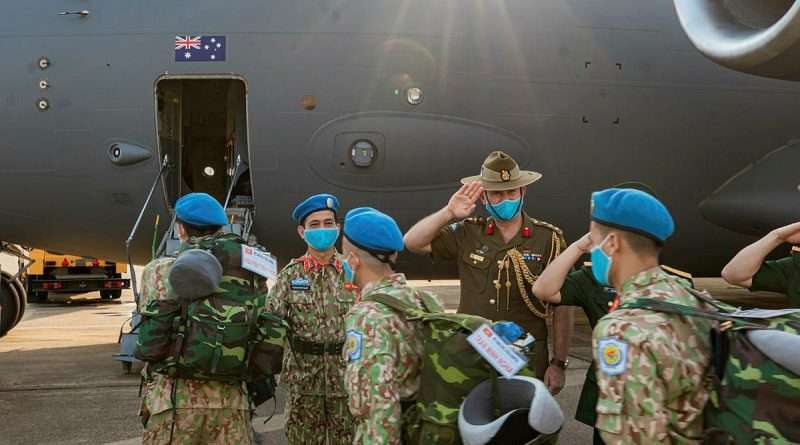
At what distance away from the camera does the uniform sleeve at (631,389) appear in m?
2.35

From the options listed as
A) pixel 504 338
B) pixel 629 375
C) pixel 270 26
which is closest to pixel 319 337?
pixel 504 338

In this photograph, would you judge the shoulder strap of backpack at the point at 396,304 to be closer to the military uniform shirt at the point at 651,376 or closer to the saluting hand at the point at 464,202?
the military uniform shirt at the point at 651,376

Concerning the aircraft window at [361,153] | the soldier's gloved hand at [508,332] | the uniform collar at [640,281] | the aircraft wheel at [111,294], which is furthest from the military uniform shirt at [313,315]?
the aircraft wheel at [111,294]

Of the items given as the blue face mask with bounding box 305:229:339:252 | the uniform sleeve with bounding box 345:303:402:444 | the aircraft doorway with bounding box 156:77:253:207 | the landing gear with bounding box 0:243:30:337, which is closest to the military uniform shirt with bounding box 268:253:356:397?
the blue face mask with bounding box 305:229:339:252

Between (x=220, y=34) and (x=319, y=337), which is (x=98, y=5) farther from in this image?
(x=319, y=337)

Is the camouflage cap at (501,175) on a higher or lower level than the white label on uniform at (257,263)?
higher

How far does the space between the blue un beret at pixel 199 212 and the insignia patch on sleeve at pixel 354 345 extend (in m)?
1.28

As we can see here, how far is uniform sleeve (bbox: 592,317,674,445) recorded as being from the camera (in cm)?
235

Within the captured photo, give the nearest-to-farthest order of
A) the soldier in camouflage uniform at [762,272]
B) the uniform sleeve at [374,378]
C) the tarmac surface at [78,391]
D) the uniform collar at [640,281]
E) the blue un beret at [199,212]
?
the uniform collar at [640,281]
the uniform sleeve at [374,378]
the blue un beret at [199,212]
the soldier in camouflage uniform at [762,272]
the tarmac surface at [78,391]

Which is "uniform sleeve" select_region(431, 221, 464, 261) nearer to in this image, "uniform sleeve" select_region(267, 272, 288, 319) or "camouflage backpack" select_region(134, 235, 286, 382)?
"uniform sleeve" select_region(267, 272, 288, 319)

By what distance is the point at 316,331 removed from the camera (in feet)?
15.0

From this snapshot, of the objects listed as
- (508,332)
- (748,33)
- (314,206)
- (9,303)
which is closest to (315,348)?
(314,206)

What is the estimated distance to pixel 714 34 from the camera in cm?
550

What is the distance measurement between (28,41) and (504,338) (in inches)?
268
